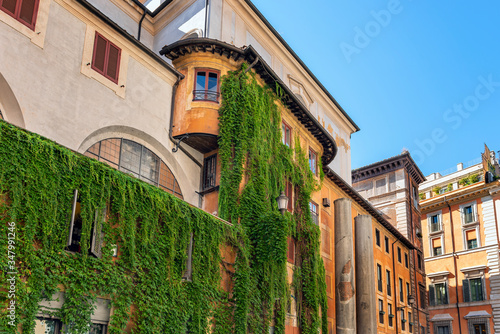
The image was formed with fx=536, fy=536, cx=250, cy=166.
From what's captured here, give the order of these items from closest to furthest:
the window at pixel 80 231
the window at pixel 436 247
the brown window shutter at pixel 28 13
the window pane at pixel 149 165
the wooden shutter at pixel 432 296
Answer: the window at pixel 80 231
the brown window shutter at pixel 28 13
the window pane at pixel 149 165
the wooden shutter at pixel 432 296
the window at pixel 436 247

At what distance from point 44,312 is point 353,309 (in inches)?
722

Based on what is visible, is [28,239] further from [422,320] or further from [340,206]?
[422,320]

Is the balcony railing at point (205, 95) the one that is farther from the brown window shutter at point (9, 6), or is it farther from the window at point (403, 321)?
the window at point (403, 321)

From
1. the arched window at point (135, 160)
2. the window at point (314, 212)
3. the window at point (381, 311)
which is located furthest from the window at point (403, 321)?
the arched window at point (135, 160)

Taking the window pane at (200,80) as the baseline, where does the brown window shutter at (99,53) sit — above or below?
below

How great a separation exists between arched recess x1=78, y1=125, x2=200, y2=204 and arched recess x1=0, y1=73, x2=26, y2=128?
237 centimetres

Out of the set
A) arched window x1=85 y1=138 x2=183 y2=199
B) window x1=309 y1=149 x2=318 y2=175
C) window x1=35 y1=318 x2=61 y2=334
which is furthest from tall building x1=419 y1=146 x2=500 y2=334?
window x1=35 y1=318 x2=61 y2=334

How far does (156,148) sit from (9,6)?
712 centimetres

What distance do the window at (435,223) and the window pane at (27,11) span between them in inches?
2001

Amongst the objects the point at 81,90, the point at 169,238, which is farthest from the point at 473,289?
the point at 81,90

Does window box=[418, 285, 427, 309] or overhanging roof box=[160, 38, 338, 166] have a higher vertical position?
overhanging roof box=[160, 38, 338, 166]

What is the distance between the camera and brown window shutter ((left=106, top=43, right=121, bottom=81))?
19.4 metres

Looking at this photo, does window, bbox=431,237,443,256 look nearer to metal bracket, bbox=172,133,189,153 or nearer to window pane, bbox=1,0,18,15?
metal bracket, bbox=172,133,189,153

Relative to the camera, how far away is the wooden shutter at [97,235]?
46.0ft
